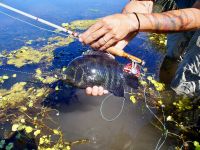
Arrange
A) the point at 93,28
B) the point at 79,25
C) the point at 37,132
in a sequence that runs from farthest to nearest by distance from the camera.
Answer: the point at 79,25, the point at 37,132, the point at 93,28

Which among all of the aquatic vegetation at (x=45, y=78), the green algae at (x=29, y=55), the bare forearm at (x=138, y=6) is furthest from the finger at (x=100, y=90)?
the green algae at (x=29, y=55)

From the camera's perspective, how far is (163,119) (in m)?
4.11

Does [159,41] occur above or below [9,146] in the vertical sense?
above

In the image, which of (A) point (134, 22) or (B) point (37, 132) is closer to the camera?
(A) point (134, 22)

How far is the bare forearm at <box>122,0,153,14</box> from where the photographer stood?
159 inches

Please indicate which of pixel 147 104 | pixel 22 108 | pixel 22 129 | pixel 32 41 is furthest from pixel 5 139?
pixel 32 41

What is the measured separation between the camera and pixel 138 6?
4133 mm

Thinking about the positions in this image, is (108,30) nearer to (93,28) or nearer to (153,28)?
(93,28)

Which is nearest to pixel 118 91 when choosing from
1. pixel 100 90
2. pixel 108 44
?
pixel 100 90

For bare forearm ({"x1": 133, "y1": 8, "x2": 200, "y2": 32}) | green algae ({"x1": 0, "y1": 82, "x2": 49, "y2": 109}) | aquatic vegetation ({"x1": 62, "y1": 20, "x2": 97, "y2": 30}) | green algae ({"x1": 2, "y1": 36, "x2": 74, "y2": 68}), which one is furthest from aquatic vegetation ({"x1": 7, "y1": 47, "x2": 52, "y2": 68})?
bare forearm ({"x1": 133, "y1": 8, "x2": 200, "y2": 32})

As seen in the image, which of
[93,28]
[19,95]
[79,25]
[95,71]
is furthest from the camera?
[79,25]

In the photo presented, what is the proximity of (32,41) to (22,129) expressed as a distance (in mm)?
2914

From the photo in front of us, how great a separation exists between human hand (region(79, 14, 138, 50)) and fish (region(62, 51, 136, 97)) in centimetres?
51

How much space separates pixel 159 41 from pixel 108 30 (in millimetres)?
4096
